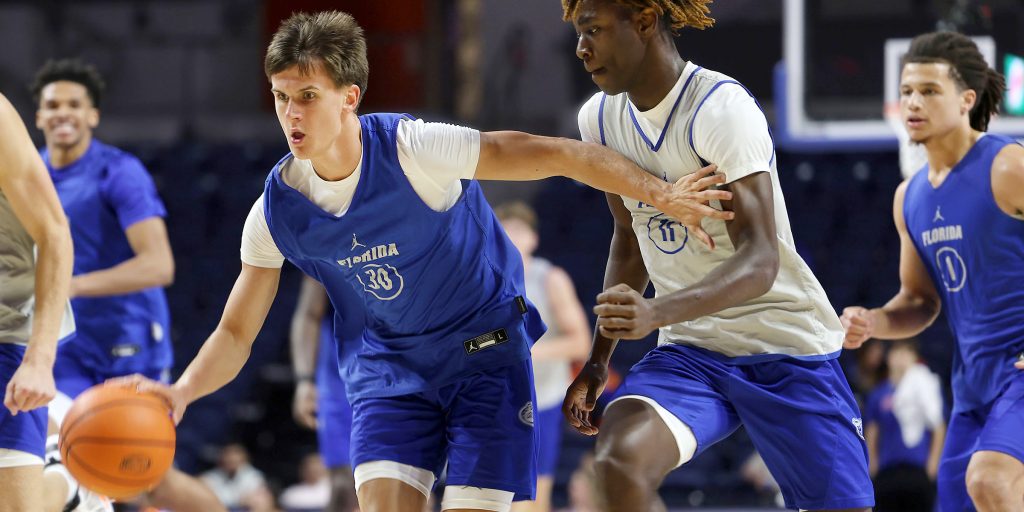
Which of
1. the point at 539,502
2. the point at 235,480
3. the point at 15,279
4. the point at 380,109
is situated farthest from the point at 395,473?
the point at 380,109

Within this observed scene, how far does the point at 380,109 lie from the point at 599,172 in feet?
43.0

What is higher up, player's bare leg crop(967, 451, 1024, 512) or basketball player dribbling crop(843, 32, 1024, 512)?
basketball player dribbling crop(843, 32, 1024, 512)

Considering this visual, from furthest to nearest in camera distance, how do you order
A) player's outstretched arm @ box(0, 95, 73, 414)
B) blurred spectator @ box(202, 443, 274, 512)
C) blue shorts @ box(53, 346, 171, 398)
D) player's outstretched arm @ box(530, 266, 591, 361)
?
blurred spectator @ box(202, 443, 274, 512), player's outstretched arm @ box(530, 266, 591, 361), blue shorts @ box(53, 346, 171, 398), player's outstretched arm @ box(0, 95, 73, 414)

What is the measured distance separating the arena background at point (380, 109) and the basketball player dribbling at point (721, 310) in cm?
495

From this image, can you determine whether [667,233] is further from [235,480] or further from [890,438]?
[235,480]

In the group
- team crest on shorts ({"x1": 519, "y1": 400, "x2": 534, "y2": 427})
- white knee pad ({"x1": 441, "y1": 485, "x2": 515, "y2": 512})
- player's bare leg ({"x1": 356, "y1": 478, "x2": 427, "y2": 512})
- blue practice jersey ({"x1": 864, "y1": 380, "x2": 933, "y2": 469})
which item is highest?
team crest on shorts ({"x1": 519, "y1": 400, "x2": 534, "y2": 427})

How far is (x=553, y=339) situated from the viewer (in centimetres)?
690

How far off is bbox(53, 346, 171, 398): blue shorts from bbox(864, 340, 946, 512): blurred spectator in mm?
5189

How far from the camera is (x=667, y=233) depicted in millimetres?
3838

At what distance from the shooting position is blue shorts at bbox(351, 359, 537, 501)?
13.0 ft

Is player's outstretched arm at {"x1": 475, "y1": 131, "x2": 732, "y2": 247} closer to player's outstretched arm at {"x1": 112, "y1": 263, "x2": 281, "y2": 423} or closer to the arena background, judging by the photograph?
player's outstretched arm at {"x1": 112, "y1": 263, "x2": 281, "y2": 423}

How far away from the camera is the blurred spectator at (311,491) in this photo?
9.95 meters

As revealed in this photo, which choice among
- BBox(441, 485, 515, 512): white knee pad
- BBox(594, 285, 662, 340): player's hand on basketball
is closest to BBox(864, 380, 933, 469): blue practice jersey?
BBox(441, 485, 515, 512): white knee pad

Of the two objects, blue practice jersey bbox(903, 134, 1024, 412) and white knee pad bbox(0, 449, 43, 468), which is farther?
blue practice jersey bbox(903, 134, 1024, 412)
